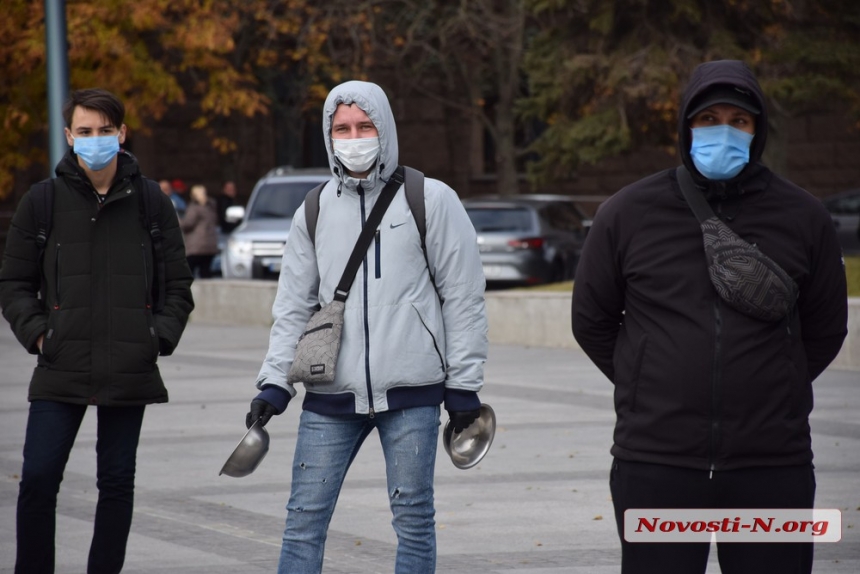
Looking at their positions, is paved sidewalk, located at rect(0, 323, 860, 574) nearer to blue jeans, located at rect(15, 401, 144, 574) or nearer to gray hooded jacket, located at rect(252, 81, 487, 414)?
blue jeans, located at rect(15, 401, 144, 574)

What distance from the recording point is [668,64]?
17.9 metres

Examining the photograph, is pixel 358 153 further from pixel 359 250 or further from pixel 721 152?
pixel 721 152

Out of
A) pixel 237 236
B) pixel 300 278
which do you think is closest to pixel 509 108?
pixel 237 236

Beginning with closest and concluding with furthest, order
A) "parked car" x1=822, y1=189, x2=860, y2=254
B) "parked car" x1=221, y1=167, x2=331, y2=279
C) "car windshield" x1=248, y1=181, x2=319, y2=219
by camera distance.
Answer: "parked car" x1=221, y1=167, x2=331, y2=279, "car windshield" x1=248, y1=181, x2=319, y2=219, "parked car" x1=822, y1=189, x2=860, y2=254

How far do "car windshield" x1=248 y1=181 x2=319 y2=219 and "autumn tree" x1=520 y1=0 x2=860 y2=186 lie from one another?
11.4 feet

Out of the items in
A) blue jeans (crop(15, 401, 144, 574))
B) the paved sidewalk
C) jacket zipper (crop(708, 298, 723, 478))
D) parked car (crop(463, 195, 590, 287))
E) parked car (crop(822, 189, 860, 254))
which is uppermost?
jacket zipper (crop(708, 298, 723, 478))

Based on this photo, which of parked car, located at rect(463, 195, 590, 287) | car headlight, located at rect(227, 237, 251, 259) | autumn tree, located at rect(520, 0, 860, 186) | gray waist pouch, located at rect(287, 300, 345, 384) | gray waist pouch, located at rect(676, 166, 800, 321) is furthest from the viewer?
car headlight, located at rect(227, 237, 251, 259)

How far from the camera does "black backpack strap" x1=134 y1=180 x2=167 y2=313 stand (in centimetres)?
509

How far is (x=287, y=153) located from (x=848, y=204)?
39.9 ft

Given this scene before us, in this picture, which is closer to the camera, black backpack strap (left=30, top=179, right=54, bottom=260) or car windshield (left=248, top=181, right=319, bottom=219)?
black backpack strap (left=30, top=179, right=54, bottom=260)

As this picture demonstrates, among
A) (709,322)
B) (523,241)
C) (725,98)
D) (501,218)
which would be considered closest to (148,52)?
(501,218)

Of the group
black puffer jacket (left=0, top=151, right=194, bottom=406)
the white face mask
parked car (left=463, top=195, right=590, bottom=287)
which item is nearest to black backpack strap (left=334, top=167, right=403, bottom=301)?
the white face mask

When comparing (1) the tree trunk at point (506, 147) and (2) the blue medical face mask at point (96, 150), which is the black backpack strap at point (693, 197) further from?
(1) the tree trunk at point (506, 147)

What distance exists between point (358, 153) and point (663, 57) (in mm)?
14233
